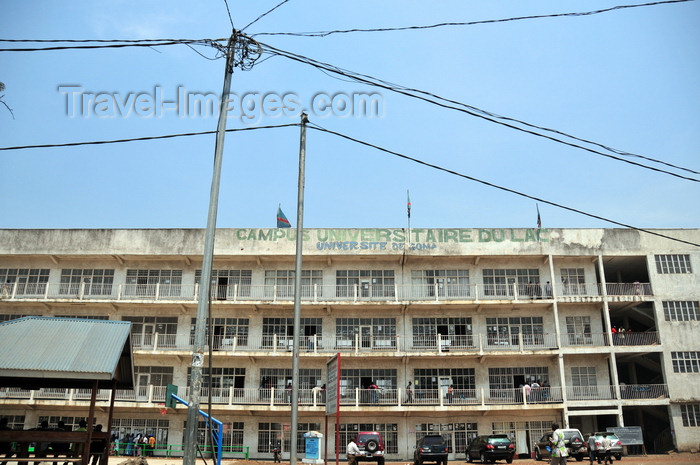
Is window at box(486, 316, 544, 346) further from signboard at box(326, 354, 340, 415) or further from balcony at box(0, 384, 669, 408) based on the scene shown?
signboard at box(326, 354, 340, 415)

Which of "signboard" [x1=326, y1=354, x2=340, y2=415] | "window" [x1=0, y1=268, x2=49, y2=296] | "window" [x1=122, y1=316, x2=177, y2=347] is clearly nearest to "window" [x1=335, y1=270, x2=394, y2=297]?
"window" [x1=122, y1=316, x2=177, y2=347]

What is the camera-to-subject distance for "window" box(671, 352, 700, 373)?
1389 inches

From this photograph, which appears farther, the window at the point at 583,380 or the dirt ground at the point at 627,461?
the window at the point at 583,380

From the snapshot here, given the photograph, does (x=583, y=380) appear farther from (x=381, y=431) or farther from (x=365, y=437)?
(x=365, y=437)

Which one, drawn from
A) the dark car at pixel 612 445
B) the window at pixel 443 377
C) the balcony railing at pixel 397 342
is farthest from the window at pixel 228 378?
the dark car at pixel 612 445

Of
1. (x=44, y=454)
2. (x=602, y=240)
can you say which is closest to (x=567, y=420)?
(x=602, y=240)

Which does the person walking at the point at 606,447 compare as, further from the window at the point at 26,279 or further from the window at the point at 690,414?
the window at the point at 26,279

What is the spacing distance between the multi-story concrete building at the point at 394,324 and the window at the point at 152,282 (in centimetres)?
12

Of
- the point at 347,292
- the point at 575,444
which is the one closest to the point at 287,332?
the point at 347,292

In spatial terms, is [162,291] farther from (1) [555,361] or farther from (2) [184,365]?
(1) [555,361]

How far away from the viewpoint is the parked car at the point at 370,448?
26.4 m

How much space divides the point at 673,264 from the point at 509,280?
9.83 meters

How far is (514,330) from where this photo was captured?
121ft

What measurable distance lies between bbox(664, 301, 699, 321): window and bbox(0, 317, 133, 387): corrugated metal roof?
1261 inches
